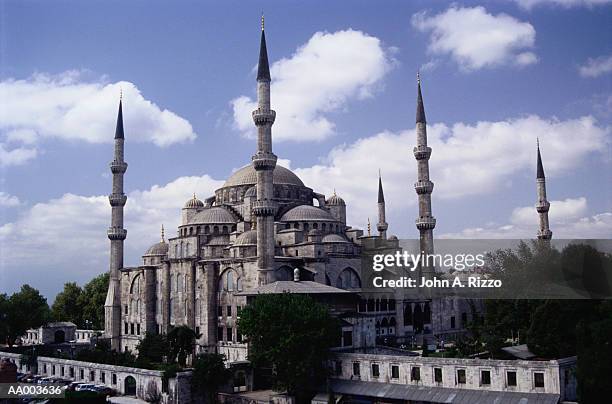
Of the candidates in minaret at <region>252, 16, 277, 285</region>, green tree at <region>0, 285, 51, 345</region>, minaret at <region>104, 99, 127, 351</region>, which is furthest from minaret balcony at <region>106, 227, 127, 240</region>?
minaret at <region>252, 16, 277, 285</region>

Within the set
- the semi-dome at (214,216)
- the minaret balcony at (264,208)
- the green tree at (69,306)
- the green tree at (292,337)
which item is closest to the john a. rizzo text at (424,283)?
the minaret balcony at (264,208)

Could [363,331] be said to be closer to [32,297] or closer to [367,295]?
[367,295]

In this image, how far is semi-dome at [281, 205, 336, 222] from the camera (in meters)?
44.3

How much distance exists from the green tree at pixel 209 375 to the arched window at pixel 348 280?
12878 mm

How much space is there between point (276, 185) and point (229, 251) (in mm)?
8772

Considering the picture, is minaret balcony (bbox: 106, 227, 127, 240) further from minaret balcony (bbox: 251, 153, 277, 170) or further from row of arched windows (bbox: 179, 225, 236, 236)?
minaret balcony (bbox: 251, 153, 277, 170)

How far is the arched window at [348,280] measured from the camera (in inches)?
1618

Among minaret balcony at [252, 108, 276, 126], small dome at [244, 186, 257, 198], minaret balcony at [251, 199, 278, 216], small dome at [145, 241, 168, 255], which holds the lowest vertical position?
small dome at [145, 241, 168, 255]

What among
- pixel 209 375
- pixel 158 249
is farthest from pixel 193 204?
pixel 209 375

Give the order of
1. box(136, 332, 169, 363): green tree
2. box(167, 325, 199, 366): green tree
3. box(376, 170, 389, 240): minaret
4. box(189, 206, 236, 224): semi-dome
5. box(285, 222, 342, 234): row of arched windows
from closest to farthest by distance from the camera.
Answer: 1. box(167, 325, 199, 366): green tree
2. box(136, 332, 169, 363): green tree
3. box(285, 222, 342, 234): row of arched windows
4. box(189, 206, 236, 224): semi-dome
5. box(376, 170, 389, 240): minaret

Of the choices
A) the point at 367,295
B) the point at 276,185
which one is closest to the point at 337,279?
the point at 367,295

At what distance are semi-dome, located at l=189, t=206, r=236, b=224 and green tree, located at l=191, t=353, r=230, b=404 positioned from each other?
635 inches

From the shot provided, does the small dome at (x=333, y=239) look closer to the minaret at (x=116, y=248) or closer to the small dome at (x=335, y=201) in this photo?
the small dome at (x=335, y=201)

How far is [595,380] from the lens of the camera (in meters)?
21.9
